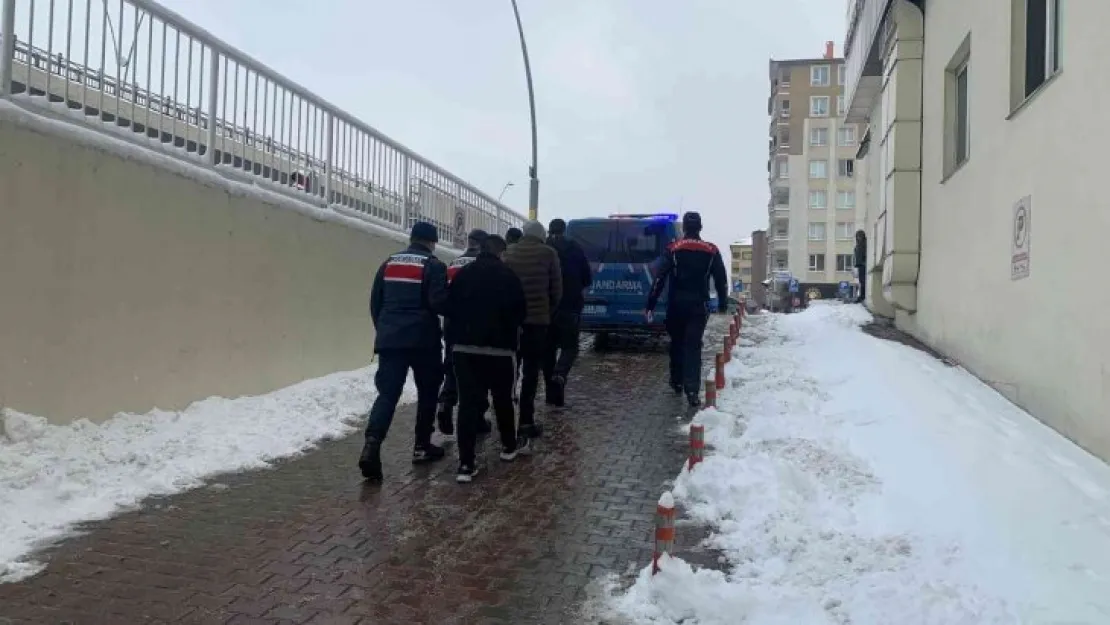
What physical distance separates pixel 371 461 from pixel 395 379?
2.11 feet

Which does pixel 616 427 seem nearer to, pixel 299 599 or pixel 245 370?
pixel 245 370

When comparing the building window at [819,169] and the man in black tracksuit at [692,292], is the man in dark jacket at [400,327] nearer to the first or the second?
the man in black tracksuit at [692,292]

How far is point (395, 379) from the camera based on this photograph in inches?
257

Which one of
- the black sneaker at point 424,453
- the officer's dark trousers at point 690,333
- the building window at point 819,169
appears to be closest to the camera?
the black sneaker at point 424,453

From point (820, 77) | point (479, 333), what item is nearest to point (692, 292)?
point (479, 333)

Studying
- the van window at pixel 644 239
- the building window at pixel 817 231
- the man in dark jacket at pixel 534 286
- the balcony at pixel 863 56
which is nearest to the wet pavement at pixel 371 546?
the man in dark jacket at pixel 534 286

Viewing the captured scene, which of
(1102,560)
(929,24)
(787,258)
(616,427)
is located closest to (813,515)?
(1102,560)

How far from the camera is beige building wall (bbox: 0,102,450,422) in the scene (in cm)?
574

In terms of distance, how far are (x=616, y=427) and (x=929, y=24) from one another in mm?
7955

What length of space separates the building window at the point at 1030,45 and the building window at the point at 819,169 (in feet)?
219

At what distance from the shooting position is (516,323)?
6.62 m

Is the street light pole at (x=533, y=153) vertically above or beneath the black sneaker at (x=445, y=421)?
above

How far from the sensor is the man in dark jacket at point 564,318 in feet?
30.2

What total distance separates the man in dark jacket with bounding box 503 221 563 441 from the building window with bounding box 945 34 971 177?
606 cm
